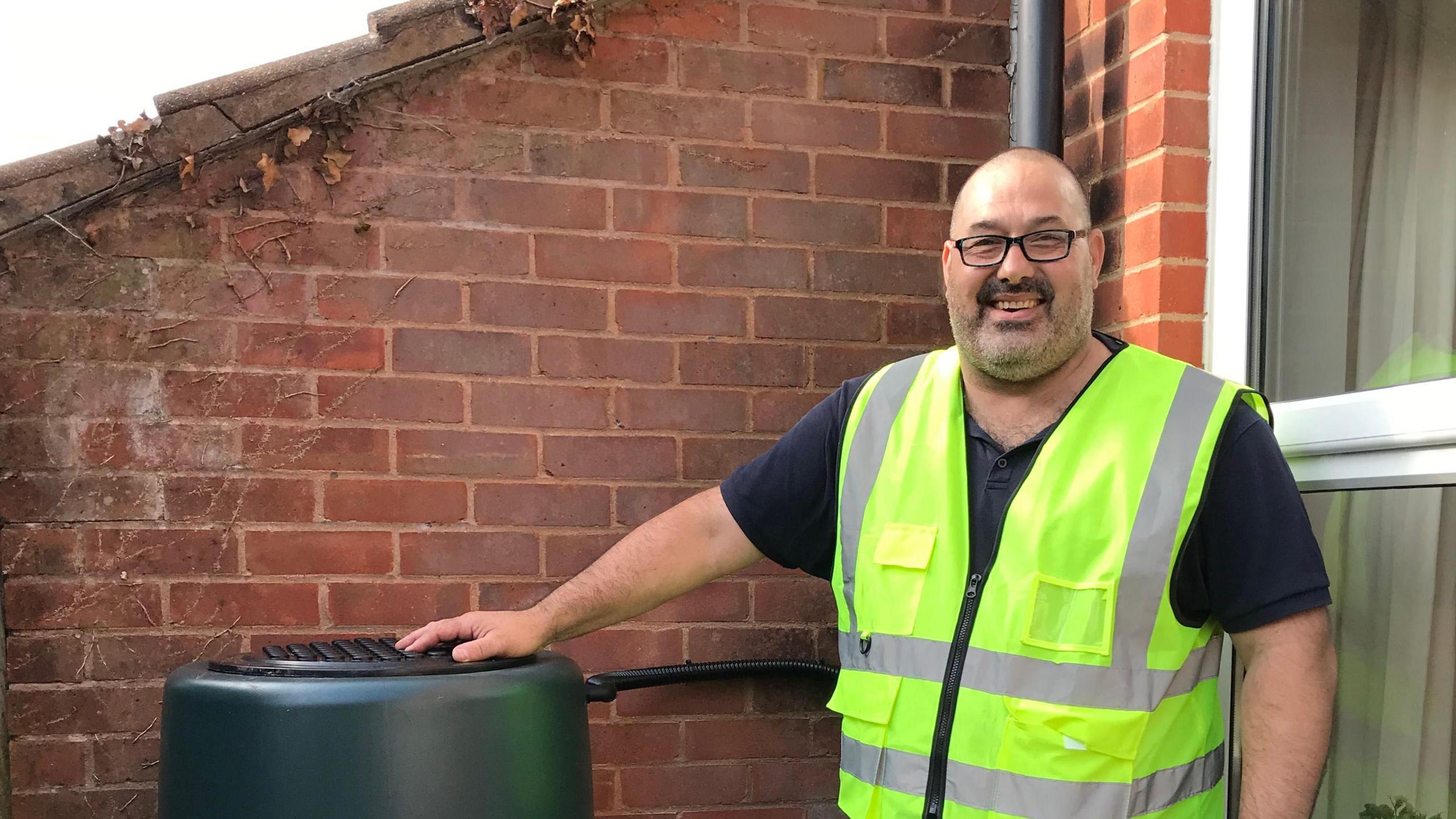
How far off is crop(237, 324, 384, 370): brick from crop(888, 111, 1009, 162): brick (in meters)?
1.08

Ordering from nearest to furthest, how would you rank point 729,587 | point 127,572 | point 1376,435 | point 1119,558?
point 1119,558, point 1376,435, point 127,572, point 729,587

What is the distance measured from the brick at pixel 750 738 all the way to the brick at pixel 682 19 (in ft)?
4.36

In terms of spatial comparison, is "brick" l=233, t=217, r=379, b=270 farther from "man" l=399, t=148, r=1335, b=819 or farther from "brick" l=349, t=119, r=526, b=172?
"man" l=399, t=148, r=1335, b=819

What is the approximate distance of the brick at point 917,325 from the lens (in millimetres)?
2160

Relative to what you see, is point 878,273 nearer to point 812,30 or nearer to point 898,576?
point 812,30

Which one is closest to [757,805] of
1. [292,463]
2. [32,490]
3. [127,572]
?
[292,463]

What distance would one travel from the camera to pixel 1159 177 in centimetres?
183

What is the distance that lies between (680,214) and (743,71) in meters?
0.31

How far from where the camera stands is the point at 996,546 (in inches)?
57.2

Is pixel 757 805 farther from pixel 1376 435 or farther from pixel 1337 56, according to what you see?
pixel 1337 56

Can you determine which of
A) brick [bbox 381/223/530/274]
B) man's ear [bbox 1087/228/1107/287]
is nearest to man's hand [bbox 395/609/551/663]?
brick [bbox 381/223/530/274]

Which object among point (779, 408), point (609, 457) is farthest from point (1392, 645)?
point (609, 457)

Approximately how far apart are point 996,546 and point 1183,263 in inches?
27.8

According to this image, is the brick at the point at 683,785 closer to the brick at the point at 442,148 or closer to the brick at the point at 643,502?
the brick at the point at 643,502
